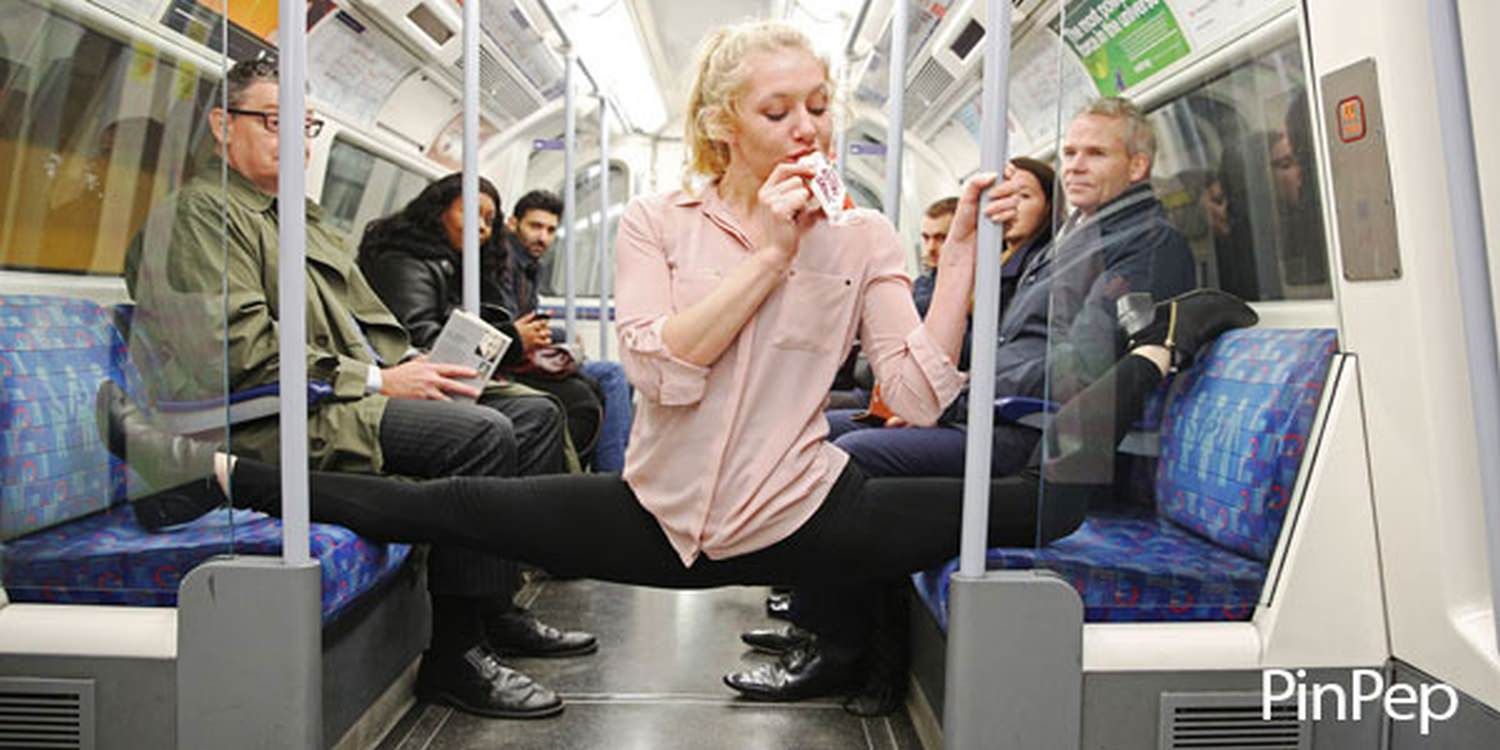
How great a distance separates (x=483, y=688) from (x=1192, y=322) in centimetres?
166

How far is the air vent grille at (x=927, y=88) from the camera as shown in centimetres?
531

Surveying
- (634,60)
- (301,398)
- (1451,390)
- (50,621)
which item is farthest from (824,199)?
(634,60)

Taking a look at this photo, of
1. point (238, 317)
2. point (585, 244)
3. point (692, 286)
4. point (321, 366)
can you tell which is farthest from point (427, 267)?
point (585, 244)

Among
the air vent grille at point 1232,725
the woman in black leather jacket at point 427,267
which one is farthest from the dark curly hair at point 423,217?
the air vent grille at point 1232,725

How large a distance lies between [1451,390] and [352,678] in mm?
2056

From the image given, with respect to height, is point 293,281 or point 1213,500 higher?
point 293,281

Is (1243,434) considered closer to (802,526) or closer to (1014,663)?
(1014,663)

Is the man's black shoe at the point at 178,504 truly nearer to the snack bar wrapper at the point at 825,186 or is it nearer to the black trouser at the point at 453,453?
the black trouser at the point at 453,453

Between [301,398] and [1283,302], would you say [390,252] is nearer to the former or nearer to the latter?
[301,398]

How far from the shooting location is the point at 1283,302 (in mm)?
2004

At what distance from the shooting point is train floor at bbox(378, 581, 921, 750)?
2.25 m

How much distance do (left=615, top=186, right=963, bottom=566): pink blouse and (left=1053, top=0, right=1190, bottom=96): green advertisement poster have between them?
50 cm

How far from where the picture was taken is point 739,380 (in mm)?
1754

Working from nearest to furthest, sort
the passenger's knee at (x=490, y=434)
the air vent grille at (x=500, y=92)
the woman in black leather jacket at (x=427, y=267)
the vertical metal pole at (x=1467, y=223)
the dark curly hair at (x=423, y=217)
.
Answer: the vertical metal pole at (x=1467, y=223) < the passenger's knee at (x=490, y=434) < the woman in black leather jacket at (x=427, y=267) < the dark curly hair at (x=423, y=217) < the air vent grille at (x=500, y=92)
